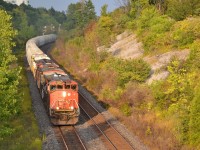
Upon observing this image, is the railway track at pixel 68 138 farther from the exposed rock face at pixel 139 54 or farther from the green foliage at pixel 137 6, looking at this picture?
the green foliage at pixel 137 6

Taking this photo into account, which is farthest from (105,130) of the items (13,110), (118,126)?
(13,110)

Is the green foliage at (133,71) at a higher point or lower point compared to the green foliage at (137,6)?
lower

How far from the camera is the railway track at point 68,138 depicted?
2036 cm

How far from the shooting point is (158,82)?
2683cm

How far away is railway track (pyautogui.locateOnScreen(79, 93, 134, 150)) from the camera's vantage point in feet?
68.3

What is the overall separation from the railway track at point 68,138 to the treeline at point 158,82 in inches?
159

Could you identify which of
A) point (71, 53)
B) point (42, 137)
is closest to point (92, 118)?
point (42, 137)

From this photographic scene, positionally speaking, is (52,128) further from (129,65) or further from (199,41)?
(199,41)

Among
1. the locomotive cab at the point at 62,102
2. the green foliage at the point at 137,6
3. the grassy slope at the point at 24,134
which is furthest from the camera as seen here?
the green foliage at the point at 137,6

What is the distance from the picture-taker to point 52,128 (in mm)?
23719

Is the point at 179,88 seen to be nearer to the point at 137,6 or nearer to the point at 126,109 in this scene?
the point at 126,109

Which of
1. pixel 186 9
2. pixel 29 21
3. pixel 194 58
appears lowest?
pixel 194 58

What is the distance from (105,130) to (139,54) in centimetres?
1595

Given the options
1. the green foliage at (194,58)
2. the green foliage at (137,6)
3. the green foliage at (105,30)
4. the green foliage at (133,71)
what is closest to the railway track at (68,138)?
the green foliage at (133,71)
